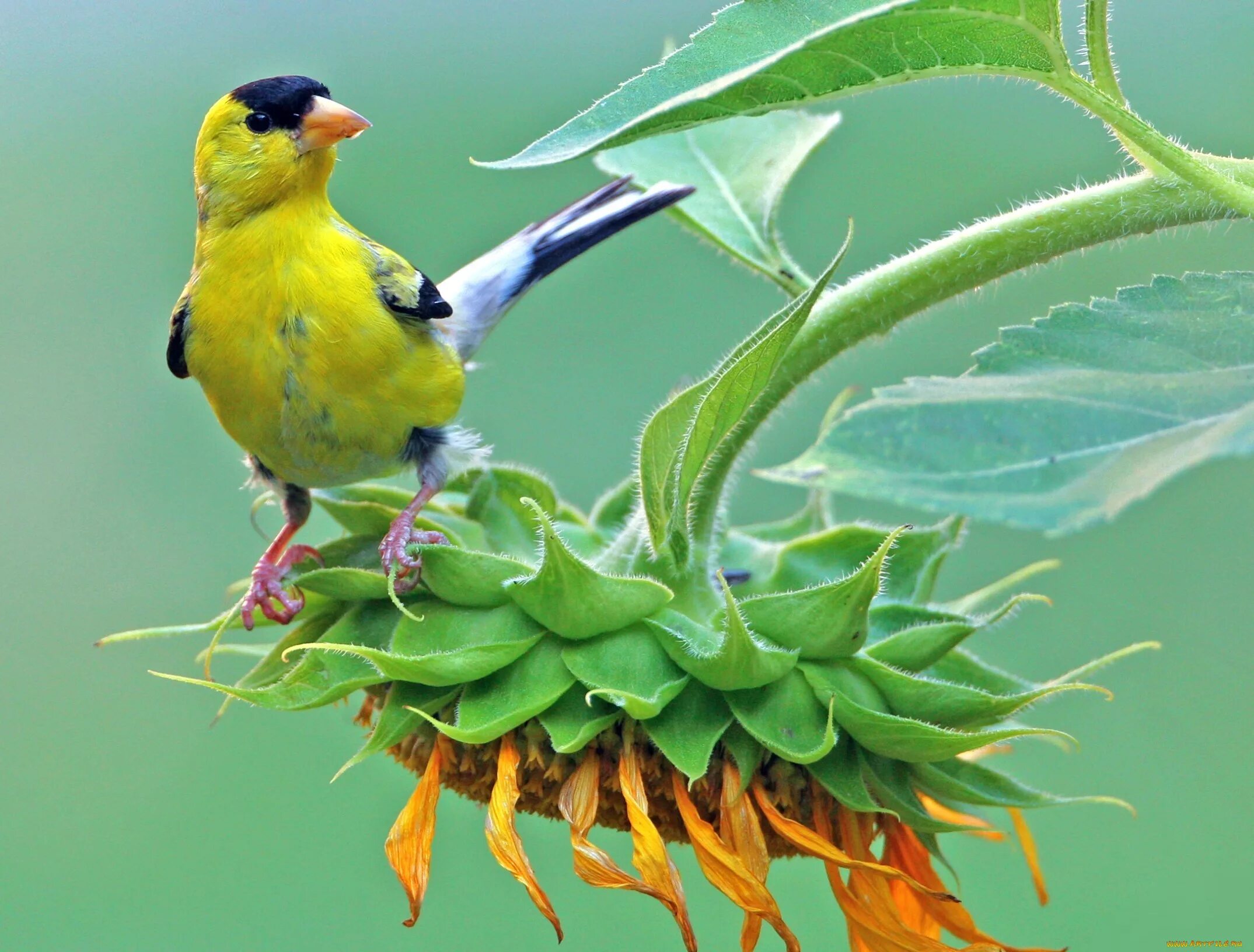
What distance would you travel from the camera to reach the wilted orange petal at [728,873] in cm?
159

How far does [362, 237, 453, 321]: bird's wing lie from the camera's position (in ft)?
6.30

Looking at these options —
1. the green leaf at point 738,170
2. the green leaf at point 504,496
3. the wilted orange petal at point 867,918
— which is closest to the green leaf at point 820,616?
the wilted orange petal at point 867,918

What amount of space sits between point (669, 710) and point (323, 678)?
43 centimetres

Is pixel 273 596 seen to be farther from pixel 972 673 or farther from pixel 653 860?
pixel 972 673

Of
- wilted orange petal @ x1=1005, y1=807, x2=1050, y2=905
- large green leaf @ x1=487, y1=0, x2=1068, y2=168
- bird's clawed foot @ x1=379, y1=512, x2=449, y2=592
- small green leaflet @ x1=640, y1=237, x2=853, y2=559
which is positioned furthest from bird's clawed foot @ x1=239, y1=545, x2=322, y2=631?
wilted orange petal @ x1=1005, y1=807, x2=1050, y2=905

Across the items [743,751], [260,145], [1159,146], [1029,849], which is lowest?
[1029,849]

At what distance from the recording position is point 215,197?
6.11 ft

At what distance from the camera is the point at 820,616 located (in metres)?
1.63

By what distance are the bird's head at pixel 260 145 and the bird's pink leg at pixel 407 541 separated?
472 millimetres

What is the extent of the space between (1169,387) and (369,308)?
106 centimetres

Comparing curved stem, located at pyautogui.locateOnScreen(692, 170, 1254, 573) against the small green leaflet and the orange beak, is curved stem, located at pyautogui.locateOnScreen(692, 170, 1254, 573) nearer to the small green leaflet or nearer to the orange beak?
the small green leaflet

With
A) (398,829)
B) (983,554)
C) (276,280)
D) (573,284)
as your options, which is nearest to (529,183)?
(573,284)

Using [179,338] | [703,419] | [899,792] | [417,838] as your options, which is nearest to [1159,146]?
[703,419]

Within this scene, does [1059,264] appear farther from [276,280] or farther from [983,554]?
[983,554]
